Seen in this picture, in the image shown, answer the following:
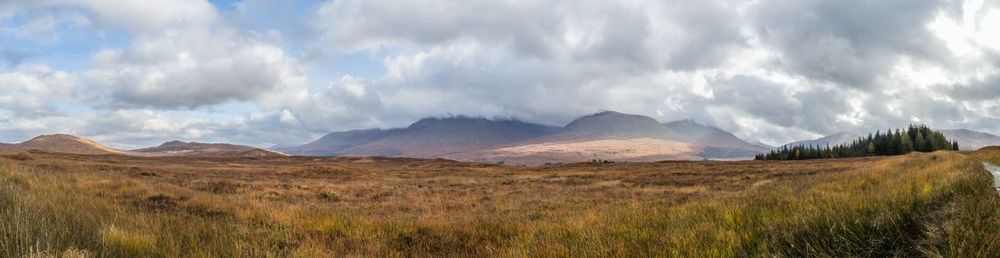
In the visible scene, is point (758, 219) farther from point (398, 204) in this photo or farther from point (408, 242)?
point (398, 204)

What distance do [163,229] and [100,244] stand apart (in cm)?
182

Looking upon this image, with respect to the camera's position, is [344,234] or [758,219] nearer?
[758,219]

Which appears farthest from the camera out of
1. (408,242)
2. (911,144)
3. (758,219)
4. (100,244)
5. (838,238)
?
(911,144)

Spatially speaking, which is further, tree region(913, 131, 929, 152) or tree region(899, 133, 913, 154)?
tree region(913, 131, 929, 152)

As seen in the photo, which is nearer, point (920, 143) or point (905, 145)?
point (905, 145)

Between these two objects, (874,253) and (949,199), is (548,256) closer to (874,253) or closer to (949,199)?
(874,253)

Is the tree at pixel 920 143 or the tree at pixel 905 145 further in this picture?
the tree at pixel 920 143

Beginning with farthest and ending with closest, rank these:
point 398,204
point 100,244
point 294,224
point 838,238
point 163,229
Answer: point 398,204
point 294,224
point 163,229
point 100,244
point 838,238

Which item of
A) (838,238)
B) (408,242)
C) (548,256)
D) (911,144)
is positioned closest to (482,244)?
(408,242)

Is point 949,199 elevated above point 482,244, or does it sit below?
above

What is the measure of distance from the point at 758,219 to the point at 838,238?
2.28 m

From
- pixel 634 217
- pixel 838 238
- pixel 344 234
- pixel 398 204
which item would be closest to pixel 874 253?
pixel 838 238

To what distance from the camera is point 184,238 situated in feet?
23.6

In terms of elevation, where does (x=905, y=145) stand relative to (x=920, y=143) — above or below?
below
